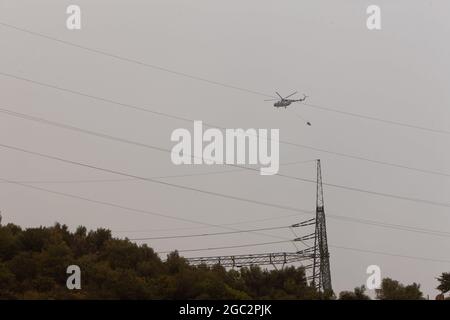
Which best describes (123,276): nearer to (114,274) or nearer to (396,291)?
(114,274)

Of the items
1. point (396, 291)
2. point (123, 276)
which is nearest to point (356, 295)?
point (396, 291)

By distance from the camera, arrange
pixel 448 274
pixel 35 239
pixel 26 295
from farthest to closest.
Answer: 1. pixel 448 274
2. pixel 35 239
3. pixel 26 295

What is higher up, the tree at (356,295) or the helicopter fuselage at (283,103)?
the helicopter fuselage at (283,103)

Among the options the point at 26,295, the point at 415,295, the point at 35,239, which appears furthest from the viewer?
the point at 35,239

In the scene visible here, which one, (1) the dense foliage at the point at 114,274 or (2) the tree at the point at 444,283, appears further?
(2) the tree at the point at 444,283
